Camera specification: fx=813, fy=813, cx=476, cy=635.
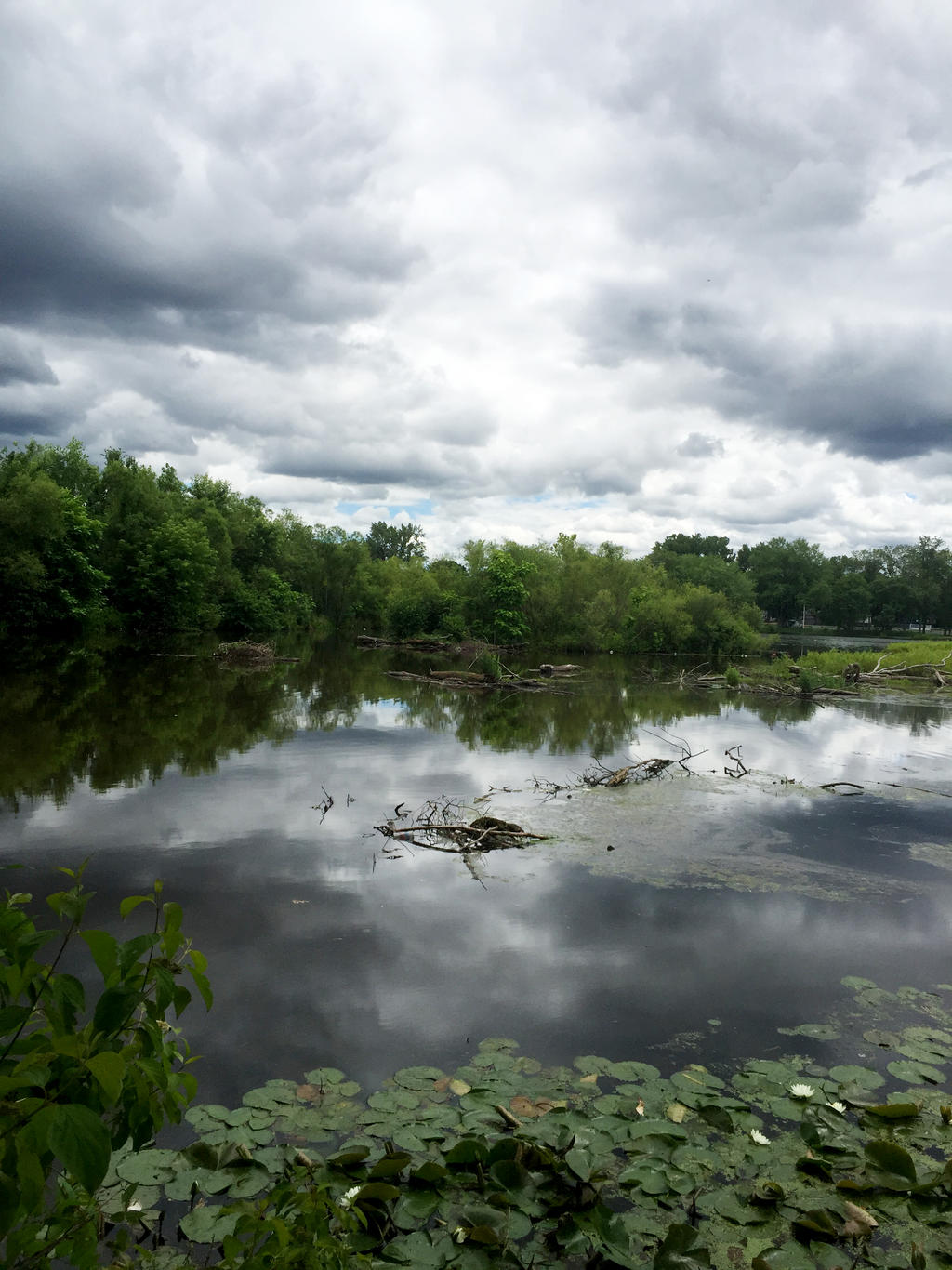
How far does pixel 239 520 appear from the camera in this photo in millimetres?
71000

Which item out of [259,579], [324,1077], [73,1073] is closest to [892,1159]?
[324,1077]

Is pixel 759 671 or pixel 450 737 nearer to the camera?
pixel 450 737

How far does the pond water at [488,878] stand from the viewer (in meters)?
5.76

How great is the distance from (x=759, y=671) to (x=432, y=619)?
2613 centimetres

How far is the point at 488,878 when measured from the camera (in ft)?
29.0

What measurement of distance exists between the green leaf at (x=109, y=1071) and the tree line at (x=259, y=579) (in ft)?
148

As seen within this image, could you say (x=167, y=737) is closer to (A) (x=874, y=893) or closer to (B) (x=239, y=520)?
(A) (x=874, y=893)

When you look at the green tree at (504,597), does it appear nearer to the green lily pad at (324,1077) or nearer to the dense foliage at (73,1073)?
the green lily pad at (324,1077)

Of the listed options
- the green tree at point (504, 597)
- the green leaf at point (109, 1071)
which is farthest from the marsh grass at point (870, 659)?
the green leaf at point (109, 1071)

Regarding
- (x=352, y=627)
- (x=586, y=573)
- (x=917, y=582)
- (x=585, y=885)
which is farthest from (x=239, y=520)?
(x=917, y=582)

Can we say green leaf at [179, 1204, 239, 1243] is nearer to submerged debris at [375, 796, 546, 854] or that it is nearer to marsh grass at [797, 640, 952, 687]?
submerged debris at [375, 796, 546, 854]

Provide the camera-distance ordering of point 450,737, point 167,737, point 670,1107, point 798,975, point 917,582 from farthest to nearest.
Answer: point 917,582 → point 450,737 → point 167,737 → point 798,975 → point 670,1107

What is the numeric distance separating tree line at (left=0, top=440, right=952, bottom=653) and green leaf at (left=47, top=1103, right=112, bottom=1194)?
4509 centimetres

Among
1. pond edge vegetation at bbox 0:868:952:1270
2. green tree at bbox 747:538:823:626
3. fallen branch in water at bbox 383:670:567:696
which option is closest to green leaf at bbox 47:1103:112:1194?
pond edge vegetation at bbox 0:868:952:1270
